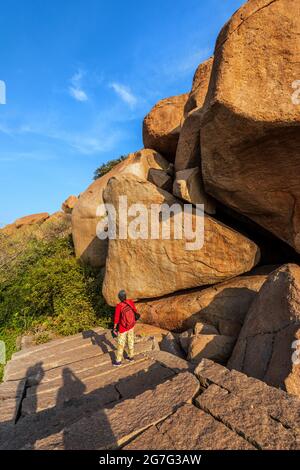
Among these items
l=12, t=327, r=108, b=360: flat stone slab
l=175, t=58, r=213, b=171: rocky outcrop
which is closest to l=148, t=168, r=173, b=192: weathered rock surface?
l=175, t=58, r=213, b=171: rocky outcrop

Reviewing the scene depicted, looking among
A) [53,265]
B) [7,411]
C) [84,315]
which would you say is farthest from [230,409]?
[53,265]

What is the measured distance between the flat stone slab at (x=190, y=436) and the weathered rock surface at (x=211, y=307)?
3.62 metres

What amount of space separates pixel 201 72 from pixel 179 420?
9.33 metres

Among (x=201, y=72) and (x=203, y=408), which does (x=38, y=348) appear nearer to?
(x=203, y=408)

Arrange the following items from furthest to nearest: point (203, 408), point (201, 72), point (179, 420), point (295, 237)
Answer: point (201, 72) → point (295, 237) → point (203, 408) → point (179, 420)

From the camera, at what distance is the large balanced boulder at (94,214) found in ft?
31.9

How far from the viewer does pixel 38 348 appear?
21.7 feet

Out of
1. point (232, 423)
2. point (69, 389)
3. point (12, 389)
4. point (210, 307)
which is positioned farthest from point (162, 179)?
point (232, 423)

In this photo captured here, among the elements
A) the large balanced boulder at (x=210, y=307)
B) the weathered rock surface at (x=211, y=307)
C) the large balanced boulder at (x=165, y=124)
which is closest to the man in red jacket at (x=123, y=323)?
the large balanced boulder at (x=210, y=307)

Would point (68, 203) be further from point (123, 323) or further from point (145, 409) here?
point (145, 409)

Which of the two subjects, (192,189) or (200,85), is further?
(200,85)

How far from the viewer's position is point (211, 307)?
6812mm

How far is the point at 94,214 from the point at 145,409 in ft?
27.1

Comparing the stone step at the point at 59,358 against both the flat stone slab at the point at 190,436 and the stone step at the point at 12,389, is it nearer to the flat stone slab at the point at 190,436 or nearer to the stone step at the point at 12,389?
the stone step at the point at 12,389
